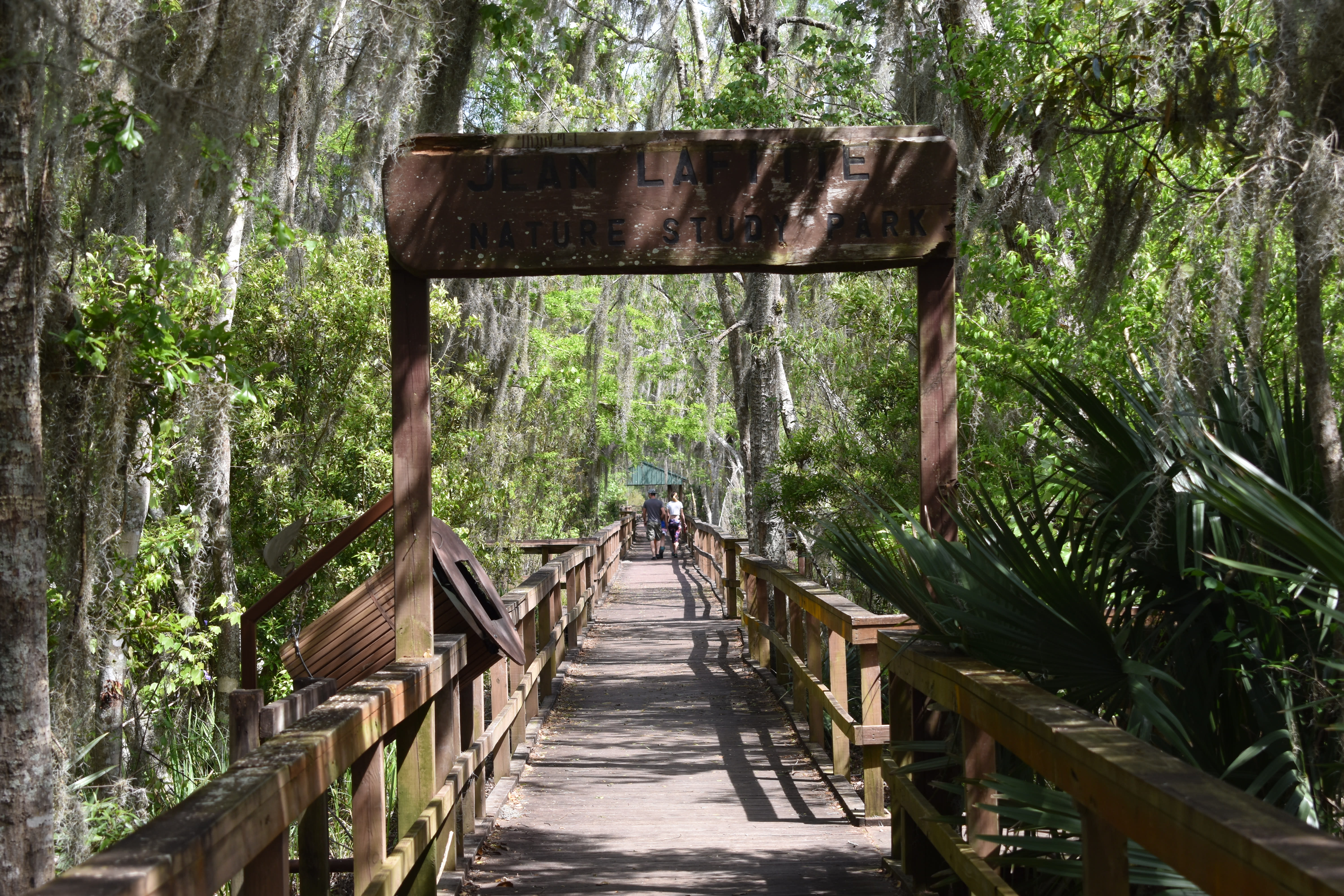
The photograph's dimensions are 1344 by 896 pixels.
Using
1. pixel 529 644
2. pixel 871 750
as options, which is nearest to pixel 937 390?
pixel 871 750

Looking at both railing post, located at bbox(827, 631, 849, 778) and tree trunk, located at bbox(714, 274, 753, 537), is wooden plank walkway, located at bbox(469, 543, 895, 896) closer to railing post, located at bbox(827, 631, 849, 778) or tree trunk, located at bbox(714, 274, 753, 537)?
railing post, located at bbox(827, 631, 849, 778)

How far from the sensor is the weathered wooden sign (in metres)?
4.27

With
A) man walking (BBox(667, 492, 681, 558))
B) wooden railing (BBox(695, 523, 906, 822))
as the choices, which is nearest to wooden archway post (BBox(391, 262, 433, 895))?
wooden railing (BBox(695, 523, 906, 822))

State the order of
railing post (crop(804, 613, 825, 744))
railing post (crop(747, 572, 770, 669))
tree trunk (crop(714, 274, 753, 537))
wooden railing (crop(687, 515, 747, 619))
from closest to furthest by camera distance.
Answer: railing post (crop(804, 613, 825, 744)), railing post (crop(747, 572, 770, 669)), wooden railing (crop(687, 515, 747, 619)), tree trunk (crop(714, 274, 753, 537))

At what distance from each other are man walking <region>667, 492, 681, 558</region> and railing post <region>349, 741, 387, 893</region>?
89.1ft

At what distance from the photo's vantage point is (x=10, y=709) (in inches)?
170

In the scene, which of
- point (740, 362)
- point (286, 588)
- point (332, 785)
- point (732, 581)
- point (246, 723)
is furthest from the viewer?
point (740, 362)

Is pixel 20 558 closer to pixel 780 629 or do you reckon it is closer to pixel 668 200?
pixel 668 200

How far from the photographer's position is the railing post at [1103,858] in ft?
7.50

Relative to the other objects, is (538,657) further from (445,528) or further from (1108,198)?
(1108,198)

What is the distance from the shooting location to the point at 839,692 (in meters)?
6.12

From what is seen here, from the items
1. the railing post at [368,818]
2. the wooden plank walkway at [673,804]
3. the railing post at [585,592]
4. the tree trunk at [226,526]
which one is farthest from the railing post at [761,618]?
the railing post at [368,818]

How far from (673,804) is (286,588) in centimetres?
243

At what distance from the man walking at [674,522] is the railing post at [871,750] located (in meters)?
25.0
